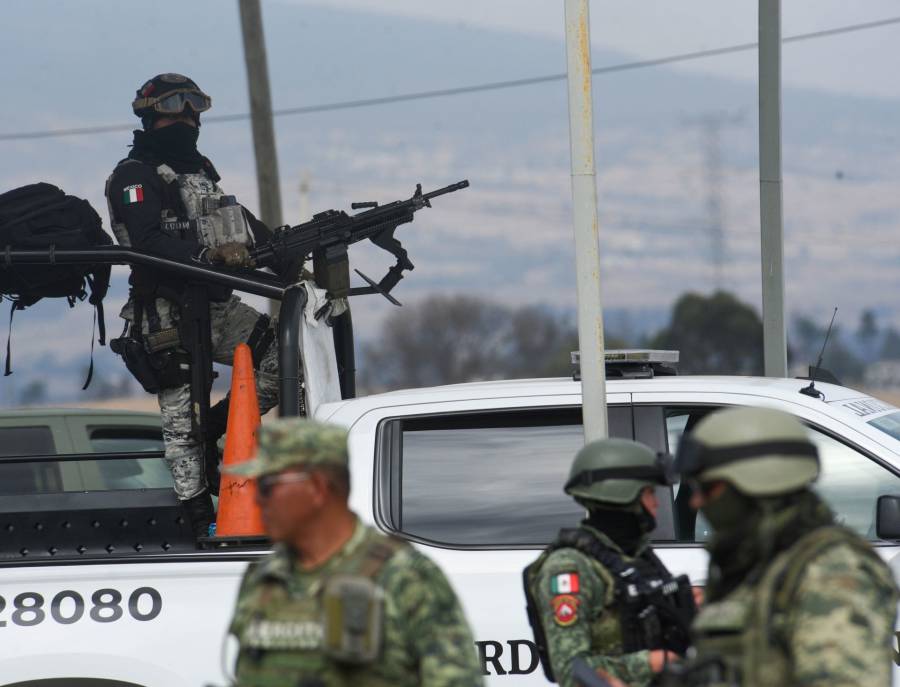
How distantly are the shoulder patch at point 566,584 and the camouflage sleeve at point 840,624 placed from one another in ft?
3.27

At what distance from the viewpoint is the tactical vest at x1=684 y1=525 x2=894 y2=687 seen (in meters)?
2.18

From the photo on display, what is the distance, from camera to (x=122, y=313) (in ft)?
19.1

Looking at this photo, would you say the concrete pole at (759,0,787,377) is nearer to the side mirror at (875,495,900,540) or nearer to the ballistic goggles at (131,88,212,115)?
the side mirror at (875,495,900,540)

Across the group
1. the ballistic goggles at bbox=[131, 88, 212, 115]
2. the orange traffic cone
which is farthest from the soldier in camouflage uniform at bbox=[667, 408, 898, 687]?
the ballistic goggles at bbox=[131, 88, 212, 115]

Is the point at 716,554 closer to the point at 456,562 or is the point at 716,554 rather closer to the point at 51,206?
the point at 456,562

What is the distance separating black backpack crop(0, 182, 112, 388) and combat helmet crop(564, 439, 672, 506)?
293 cm

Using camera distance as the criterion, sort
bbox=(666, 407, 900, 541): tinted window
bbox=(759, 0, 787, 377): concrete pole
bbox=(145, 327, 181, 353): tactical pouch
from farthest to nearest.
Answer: bbox=(759, 0, 787, 377): concrete pole, bbox=(145, 327, 181, 353): tactical pouch, bbox=(666, 407, 900, 541): tinted window

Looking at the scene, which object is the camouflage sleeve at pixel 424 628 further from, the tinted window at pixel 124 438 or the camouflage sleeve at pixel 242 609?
the tinted window at pixel 124 438

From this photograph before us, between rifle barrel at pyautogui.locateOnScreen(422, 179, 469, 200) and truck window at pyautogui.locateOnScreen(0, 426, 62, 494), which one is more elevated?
rifle barrel at pyautogui.locateOnScreen(422, 179, 469, 200)

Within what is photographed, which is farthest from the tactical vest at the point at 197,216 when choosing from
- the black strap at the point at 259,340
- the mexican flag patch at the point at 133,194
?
the black strap at the point at 259,340

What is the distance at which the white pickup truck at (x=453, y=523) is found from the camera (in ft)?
13.9

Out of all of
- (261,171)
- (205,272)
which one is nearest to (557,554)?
(205,272)

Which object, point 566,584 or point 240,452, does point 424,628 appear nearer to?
point 566,584

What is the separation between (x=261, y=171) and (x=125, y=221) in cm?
780
